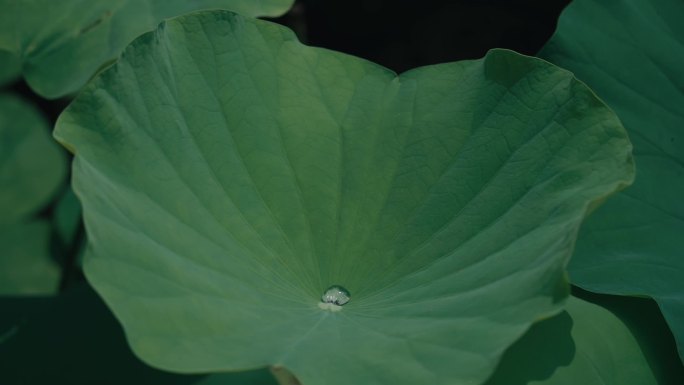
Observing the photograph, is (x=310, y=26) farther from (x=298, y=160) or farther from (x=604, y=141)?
(x=604, y=141)

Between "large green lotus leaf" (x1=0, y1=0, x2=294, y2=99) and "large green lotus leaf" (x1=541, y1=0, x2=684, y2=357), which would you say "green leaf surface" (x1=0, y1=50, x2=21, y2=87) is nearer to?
"large green lotus leaf" (x1=0, y1=0, x2=294, y2=99)

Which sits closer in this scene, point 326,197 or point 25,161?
point 326,197

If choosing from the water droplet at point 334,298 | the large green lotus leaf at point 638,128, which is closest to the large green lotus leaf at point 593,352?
the large green lotus leaf at point 638,128

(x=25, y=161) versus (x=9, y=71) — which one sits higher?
(x=9, y=71)

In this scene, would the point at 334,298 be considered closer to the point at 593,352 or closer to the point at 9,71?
the point at 593,352

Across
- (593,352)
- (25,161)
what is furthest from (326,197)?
(25,161)

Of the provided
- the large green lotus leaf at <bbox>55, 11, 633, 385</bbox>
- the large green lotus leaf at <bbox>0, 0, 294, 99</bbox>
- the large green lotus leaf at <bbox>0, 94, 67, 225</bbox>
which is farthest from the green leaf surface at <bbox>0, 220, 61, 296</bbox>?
the large green lotus leaf at <bbox>55, 11, 633, 385</bbox>

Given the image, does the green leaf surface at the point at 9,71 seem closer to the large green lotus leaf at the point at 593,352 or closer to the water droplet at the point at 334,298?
the water droplet at the point at 334,298

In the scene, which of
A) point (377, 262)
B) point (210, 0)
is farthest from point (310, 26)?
point (377, 262)
